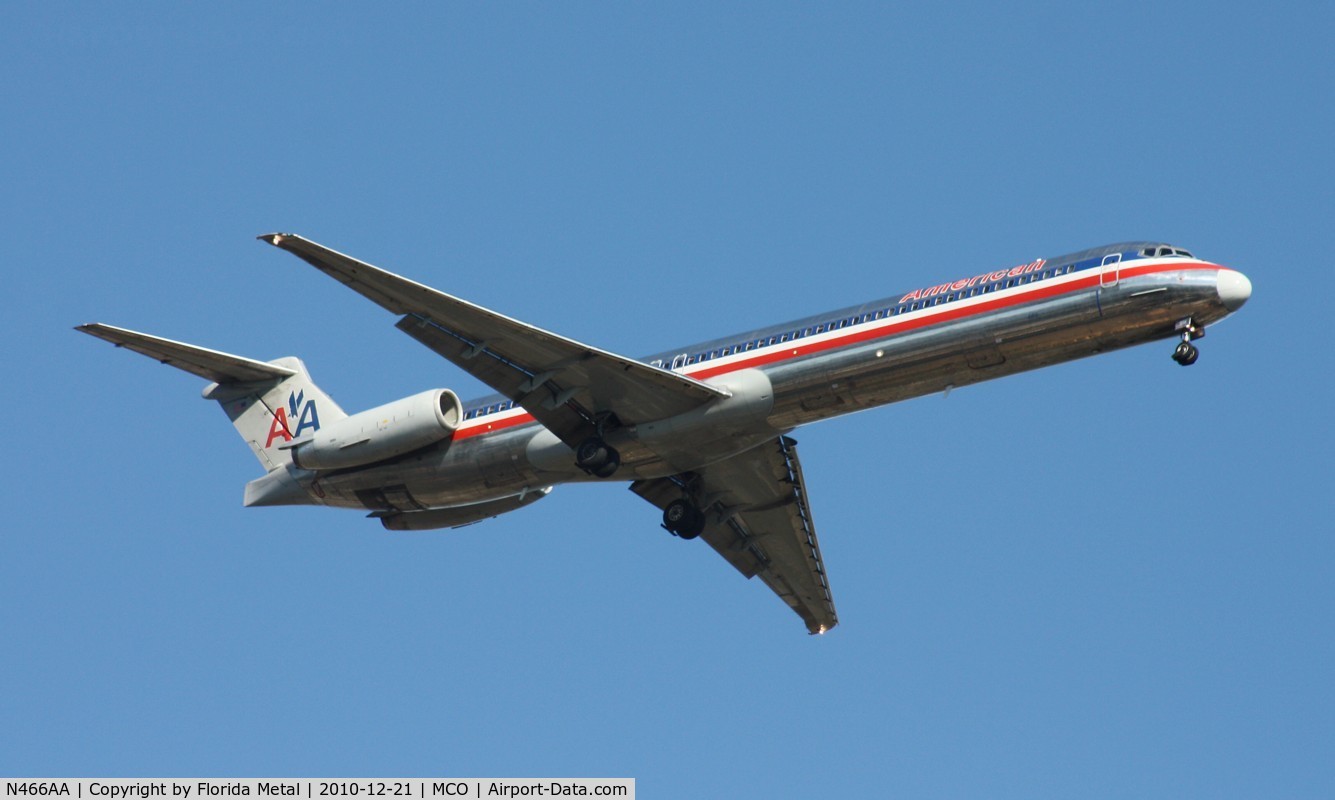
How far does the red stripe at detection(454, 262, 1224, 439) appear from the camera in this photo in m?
30.0

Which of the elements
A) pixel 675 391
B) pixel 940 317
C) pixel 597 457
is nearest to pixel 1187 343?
pixel 940 317

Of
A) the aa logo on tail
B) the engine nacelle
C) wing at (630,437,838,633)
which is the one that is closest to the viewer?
the engine nacelle

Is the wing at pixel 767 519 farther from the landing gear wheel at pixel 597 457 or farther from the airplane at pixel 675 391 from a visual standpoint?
the landing gear wheel at pixel 597 457

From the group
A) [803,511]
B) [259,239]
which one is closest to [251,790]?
[259,239]

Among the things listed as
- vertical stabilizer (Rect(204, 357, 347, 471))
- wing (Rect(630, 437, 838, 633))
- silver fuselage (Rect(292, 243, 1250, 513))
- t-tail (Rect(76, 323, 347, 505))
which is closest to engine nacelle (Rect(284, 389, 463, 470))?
silver fuselage (Rect(292, 243, 1250, 513))

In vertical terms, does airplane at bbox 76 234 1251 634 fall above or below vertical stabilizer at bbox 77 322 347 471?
below

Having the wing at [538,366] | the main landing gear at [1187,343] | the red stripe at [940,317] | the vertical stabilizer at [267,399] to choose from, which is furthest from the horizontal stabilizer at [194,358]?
the main landing gear at [1187,343]

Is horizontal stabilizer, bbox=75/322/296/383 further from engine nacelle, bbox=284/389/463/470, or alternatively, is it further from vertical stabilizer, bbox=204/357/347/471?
engine nacelle, bbox=284/389/463/470

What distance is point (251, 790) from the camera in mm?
26719

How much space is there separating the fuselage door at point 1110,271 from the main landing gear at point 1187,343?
1.30 meters

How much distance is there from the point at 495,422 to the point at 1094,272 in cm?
1174

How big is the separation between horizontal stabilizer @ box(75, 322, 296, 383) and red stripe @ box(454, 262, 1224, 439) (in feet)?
34.0

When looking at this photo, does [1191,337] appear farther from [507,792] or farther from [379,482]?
[379,482]
